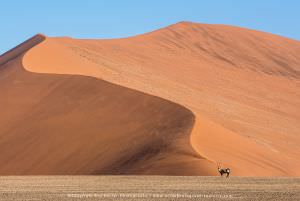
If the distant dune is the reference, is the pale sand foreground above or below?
above

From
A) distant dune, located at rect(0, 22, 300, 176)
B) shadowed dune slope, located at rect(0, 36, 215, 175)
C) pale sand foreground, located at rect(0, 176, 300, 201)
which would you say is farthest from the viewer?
distant dune, located at rect(0, 22, 300, 176)

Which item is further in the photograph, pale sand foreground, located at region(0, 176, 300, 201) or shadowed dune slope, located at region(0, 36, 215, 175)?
shadowed dune slope, located at region(0, 36, 215, 175)

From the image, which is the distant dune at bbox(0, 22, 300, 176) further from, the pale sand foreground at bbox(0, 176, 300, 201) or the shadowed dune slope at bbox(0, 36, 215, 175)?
the pale sand foreground at bbox(0, 176, 300, 201)

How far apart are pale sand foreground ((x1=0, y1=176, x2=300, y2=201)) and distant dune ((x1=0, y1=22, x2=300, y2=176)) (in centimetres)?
Answer: 685

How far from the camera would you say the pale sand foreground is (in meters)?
24.6

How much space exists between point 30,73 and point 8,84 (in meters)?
1.69

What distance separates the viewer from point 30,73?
58781 millimetres

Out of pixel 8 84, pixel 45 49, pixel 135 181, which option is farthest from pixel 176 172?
pixel 45 49

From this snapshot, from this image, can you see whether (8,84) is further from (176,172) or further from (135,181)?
(135,181)

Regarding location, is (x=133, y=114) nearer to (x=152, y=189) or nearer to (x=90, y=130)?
(x=90, y=130)

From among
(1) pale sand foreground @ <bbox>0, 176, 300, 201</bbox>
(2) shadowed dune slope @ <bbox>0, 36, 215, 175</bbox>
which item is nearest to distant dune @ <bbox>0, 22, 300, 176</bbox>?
(2) shadowed dune slope @ <bbox>0, 36, 215, 175</bbox>

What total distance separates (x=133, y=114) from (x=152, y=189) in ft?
68.1

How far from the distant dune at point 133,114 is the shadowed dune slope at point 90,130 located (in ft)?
0.21

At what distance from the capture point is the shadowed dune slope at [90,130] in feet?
138
